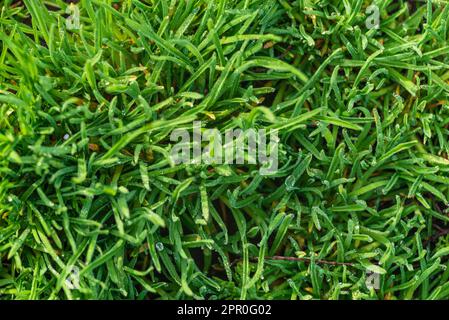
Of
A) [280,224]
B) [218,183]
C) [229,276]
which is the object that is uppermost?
[218,183]

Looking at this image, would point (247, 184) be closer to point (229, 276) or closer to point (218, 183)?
point (218, 183)

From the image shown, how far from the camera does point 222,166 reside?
1.46 metres

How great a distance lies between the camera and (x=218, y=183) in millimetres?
1485

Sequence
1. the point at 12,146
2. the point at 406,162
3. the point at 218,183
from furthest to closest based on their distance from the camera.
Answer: the point at 406,162 < the point at 218,183 < the point at 12,146

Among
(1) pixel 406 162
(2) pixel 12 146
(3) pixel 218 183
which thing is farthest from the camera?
(1) pixel 406 162

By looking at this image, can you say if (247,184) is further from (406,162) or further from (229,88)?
(406,162)

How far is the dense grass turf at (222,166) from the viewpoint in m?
1.42

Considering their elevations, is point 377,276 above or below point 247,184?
below

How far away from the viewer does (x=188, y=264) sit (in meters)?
1.46

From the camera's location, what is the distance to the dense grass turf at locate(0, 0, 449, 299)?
142 cm
